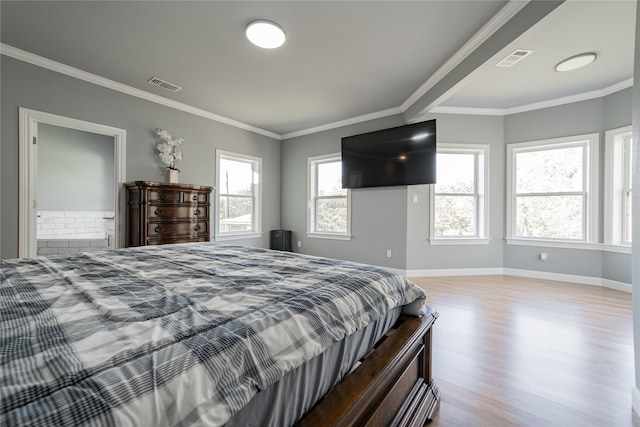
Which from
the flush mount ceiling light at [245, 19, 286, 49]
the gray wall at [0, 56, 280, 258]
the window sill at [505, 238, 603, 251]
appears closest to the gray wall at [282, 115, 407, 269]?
the gray wall at [0, 56, 280, 258]

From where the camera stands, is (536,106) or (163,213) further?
(536,106)

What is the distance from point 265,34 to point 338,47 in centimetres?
71

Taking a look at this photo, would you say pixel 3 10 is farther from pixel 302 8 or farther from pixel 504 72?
pixel 504 72

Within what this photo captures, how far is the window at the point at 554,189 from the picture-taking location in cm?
381

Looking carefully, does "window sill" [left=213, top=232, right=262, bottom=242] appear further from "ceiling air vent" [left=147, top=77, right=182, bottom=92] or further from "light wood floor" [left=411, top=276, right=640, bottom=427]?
"light wood floor" [left=411, top=276, right=640, bottom=427]

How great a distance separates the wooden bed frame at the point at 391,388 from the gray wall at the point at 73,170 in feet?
17.1

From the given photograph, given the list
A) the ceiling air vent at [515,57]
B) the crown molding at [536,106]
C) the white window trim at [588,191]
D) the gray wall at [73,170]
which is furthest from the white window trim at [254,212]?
the white window trim at [588,191]

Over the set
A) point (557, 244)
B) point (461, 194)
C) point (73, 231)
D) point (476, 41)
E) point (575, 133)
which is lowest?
point (557, 244)

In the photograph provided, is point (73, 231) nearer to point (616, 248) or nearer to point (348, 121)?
point (348, 121)

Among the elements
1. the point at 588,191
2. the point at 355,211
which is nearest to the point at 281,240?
the point at 355,211

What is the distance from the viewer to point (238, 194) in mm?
4891

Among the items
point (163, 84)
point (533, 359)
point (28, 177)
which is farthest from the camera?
point (163, 84)

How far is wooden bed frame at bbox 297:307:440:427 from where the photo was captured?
0.78 meters

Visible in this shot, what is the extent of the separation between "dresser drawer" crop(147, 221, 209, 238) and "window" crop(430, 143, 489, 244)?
3491 millimetres
